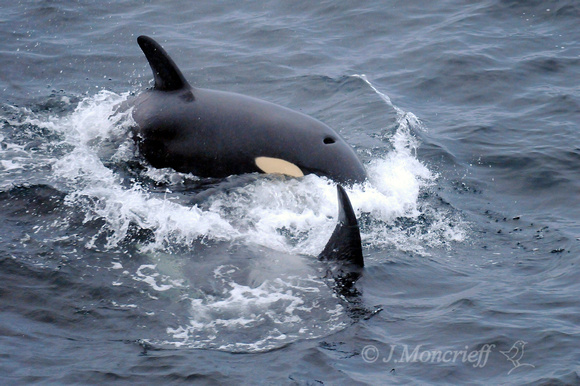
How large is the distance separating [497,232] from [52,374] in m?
6.80

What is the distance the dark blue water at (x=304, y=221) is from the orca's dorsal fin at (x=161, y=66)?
1147mm

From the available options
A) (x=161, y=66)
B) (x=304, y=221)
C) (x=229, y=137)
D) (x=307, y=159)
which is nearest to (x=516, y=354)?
(x=304, y=221)

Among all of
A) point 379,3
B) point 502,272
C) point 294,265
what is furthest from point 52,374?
point 379,3

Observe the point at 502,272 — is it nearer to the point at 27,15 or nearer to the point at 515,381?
the point at 515,381

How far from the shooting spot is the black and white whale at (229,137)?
11359 millimetres

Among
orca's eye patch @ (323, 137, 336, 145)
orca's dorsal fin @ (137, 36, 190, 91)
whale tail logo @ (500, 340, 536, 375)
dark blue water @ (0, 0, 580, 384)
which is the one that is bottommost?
whale tail logo @ (500, 340, 536, 375)

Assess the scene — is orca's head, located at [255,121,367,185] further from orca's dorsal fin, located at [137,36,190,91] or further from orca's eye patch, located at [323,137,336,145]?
orca's dorsal fin, located at [137,36,190,91]

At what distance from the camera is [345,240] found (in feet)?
29.8

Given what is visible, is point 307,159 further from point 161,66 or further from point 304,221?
point 161,66

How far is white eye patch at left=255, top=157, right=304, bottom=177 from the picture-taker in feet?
37.3

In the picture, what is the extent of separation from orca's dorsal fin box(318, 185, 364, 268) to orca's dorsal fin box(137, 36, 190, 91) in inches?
154

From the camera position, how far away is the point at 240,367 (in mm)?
7312

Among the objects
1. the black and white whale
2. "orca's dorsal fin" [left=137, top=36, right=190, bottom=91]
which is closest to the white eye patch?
the black and white whale

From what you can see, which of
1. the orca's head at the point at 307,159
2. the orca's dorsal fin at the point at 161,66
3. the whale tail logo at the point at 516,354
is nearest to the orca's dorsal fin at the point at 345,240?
the whale tail logo at the point at 516,354
